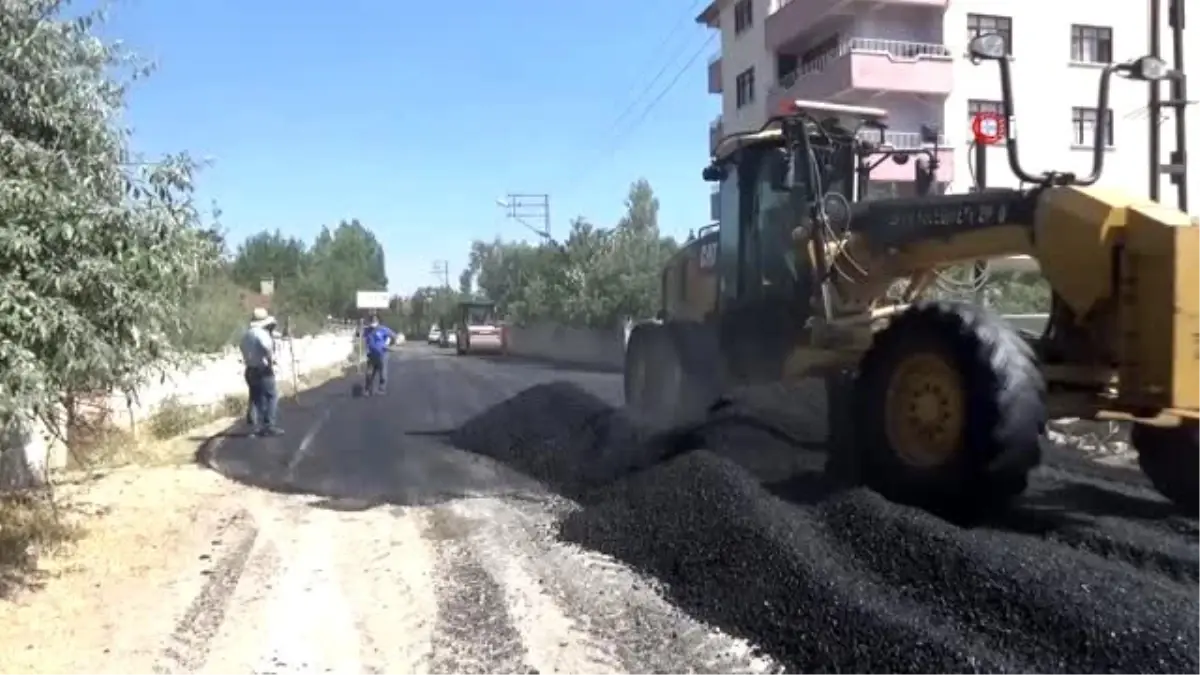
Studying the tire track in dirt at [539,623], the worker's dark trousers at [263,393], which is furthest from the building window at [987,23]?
the tire track in dirt at [539,623]

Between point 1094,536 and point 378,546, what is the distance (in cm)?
466

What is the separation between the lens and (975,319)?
7.25 m

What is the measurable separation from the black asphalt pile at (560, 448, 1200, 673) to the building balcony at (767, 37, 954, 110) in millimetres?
28222

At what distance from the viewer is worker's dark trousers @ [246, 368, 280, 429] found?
53.0 ft

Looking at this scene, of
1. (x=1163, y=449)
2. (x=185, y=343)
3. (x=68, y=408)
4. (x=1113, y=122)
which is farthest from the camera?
(x=1113, y=122)

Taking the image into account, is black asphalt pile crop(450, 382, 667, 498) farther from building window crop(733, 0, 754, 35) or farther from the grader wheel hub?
building window crop(733, 0, 754, 35)

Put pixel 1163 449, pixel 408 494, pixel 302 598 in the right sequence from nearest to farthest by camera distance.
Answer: pixel 302 598
pixel 1163 449
pixel 408 494

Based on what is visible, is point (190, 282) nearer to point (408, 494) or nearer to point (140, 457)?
point (408, 494)

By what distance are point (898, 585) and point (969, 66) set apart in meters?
33.3

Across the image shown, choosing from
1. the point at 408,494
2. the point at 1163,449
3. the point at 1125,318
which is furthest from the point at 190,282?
the point at 1163,449

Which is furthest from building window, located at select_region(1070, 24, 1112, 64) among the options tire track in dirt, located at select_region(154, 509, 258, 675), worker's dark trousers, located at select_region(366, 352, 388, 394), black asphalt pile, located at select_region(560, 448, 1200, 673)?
tire track in dirt, located at select_region(154, 509, 258, 675)

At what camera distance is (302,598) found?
730 centimetres

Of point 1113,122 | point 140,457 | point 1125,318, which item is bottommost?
point 140,457

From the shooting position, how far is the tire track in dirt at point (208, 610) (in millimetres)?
6156
